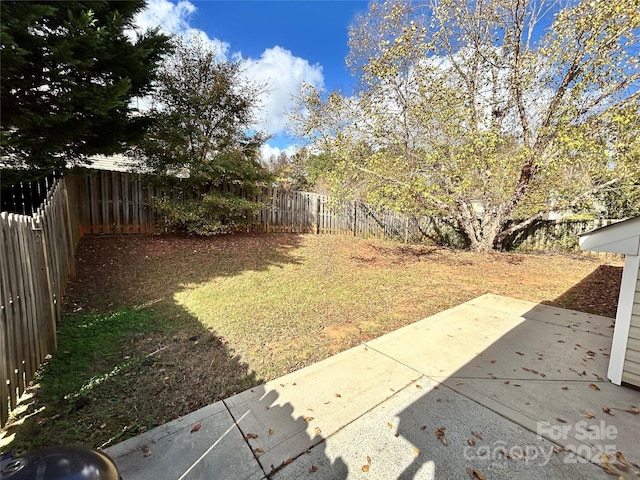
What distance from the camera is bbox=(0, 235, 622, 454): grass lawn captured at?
2344mm

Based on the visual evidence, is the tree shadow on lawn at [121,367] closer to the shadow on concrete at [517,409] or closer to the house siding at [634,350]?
the shadow on concrete at [517,409]

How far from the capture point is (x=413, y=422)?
2178 millimetres

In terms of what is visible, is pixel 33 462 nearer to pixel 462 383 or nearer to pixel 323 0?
pixel 462 383

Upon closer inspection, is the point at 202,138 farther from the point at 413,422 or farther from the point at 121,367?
the point at 413,422

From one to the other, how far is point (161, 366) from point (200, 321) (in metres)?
1.04

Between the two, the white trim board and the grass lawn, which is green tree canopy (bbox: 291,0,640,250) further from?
the white trim board

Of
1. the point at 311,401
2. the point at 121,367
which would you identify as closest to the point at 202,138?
the point at 121,367

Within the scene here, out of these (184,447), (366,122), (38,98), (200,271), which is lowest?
(184,447)

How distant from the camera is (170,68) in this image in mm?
7367

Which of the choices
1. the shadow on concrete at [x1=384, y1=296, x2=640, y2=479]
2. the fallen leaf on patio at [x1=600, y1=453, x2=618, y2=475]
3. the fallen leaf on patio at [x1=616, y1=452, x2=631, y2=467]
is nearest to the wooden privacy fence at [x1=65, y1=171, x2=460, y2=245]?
the shadow on concrete at [x1=384, y1=296, x2=640, y2=479]

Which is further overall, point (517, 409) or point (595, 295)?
point (595, 295)

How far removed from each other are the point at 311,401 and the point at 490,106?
9.22m

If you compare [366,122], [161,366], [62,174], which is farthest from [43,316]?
[366,122]

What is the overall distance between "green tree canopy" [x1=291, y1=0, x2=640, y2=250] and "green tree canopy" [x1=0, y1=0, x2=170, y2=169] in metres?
5.65
